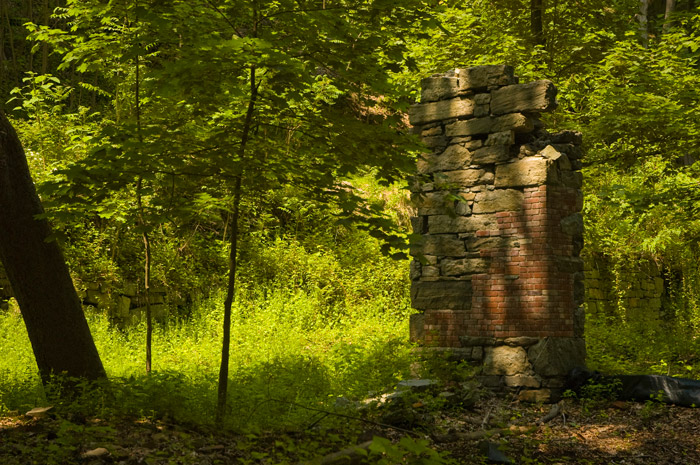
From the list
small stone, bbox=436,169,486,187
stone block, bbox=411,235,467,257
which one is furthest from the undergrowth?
small stone, bbox=436,169,486,187

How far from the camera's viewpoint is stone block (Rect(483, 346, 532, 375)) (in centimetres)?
801

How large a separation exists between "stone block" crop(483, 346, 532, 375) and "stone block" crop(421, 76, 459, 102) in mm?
3154

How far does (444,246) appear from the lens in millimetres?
8523

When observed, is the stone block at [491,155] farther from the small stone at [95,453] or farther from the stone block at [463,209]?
the small stone at [95,453]

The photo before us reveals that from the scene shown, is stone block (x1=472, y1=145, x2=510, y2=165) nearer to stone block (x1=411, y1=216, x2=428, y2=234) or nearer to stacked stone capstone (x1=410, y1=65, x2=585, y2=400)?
stacked stone capstone (x1=410, y1=65, x2=585, y2=400)

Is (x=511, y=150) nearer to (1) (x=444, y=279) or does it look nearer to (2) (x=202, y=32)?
(1) (x=444, y=279)

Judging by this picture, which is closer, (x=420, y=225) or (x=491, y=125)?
(x=491, y=125)

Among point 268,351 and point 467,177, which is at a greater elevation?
point 467,177

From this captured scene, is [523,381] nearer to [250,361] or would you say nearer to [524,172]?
[524,172]

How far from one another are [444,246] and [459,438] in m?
2.82

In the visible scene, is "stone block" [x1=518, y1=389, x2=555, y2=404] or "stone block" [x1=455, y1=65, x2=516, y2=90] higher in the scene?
"stone block" [x1=455, y1=65, x2=516, y2=90]

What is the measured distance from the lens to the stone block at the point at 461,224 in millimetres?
8258

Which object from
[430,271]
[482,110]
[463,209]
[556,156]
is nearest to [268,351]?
[430,271]

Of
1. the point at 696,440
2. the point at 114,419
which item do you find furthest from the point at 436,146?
the point at 114,419
